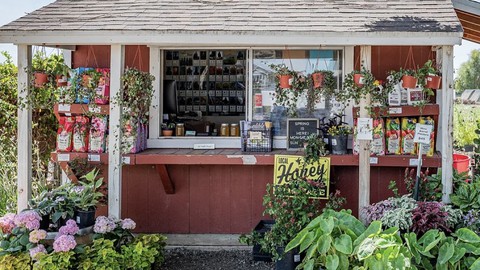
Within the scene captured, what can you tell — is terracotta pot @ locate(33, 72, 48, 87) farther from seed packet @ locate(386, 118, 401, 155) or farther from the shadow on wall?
seed packet @ locate(386, 118, 401, 155)

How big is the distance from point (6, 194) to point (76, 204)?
251 cm

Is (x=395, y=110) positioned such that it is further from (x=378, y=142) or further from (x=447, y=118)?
(x=447, y=118)

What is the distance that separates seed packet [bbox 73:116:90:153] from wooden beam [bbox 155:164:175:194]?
30.6 inches

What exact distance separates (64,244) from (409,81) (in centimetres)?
332

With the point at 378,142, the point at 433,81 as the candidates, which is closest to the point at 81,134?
the point at 378,142

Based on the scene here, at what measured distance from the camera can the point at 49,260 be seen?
4230mm

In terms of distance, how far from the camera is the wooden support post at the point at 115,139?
4824mm

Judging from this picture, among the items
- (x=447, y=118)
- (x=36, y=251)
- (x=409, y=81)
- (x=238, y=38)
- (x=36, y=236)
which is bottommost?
(x=36, y=251)

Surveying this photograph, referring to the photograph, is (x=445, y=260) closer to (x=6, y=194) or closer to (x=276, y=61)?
(x=276, y=61)

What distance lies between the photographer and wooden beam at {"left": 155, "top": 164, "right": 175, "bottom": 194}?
5.45m

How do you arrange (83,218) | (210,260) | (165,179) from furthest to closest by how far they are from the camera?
(165,179) → (210,260) → (83,218)

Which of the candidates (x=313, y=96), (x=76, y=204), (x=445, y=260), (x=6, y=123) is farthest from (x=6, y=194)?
(x=445, y=260)

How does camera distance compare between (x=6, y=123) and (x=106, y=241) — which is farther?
(x=6, y=123)

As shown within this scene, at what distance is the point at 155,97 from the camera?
18.9 ft
